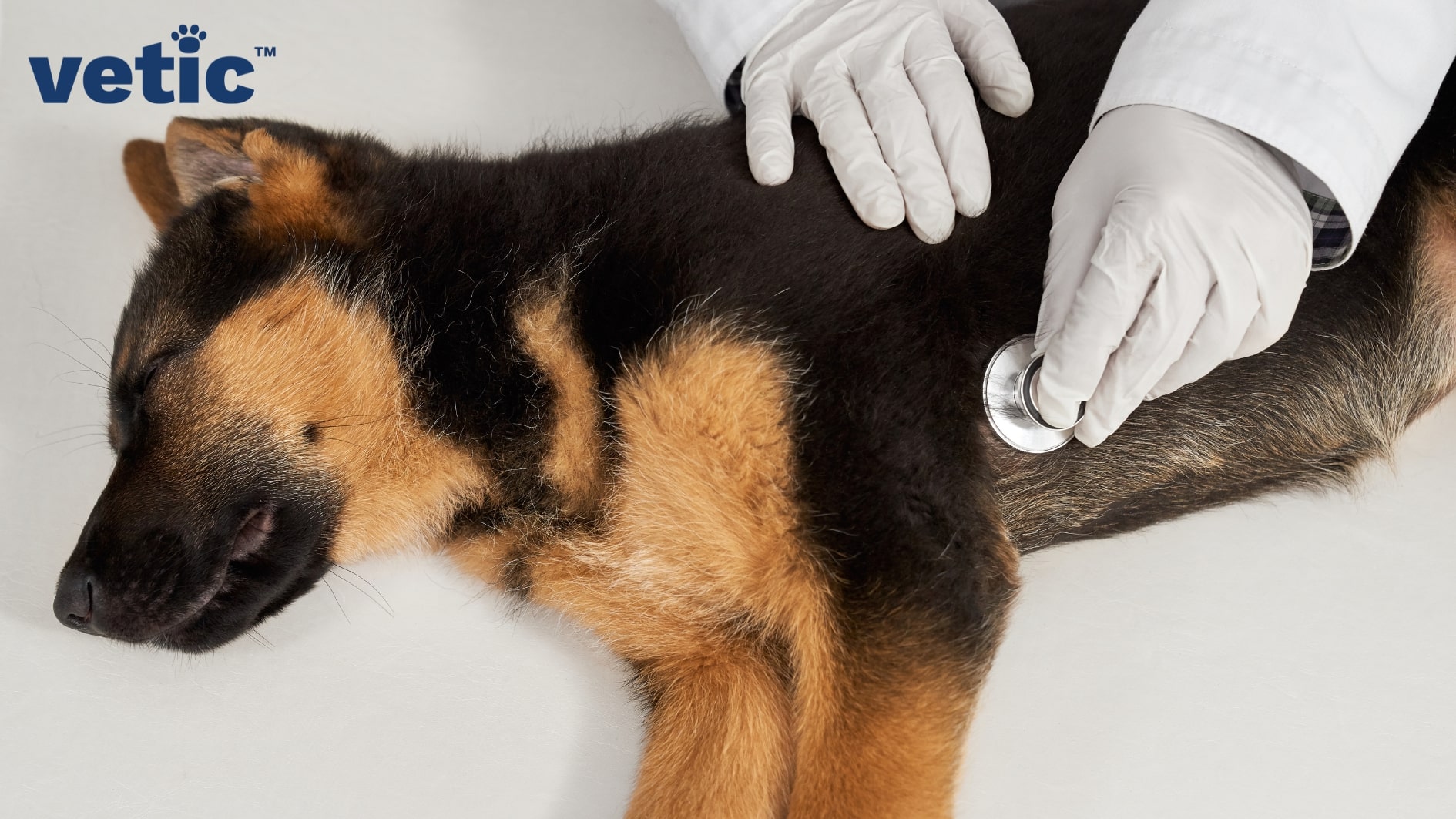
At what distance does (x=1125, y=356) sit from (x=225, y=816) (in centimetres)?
280

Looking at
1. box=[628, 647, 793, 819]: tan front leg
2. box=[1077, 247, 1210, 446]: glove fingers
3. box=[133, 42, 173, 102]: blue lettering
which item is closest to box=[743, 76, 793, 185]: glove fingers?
box=[1077, 247, 1210, 446]: glove fingers

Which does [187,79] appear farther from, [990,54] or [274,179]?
[990,54]

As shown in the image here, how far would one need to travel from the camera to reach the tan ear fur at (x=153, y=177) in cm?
311

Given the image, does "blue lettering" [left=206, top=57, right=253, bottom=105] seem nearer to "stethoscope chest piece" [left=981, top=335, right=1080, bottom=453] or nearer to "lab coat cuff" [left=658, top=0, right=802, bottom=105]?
"lab coat cuff" [left=658, top=0, right=802, bottom=105]

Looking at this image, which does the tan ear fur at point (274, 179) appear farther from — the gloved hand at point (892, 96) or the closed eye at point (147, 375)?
the gloved hand at point (892, 96)

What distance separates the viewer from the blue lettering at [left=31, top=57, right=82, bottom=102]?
3.75 metres

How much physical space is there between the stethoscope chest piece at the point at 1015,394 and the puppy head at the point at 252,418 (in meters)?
Result: 1.39

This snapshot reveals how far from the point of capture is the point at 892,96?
2.77 m

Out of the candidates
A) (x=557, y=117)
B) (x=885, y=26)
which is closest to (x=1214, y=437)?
(x=885, y=26)

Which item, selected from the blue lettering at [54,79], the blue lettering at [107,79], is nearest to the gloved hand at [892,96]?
the blue lettering at [107,79]

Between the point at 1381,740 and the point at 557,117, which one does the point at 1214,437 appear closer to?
the point at 1381,740

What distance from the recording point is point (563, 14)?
3.98m

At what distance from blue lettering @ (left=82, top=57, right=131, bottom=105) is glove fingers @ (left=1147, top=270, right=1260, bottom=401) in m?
3.94

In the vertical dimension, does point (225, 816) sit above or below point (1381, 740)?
above
